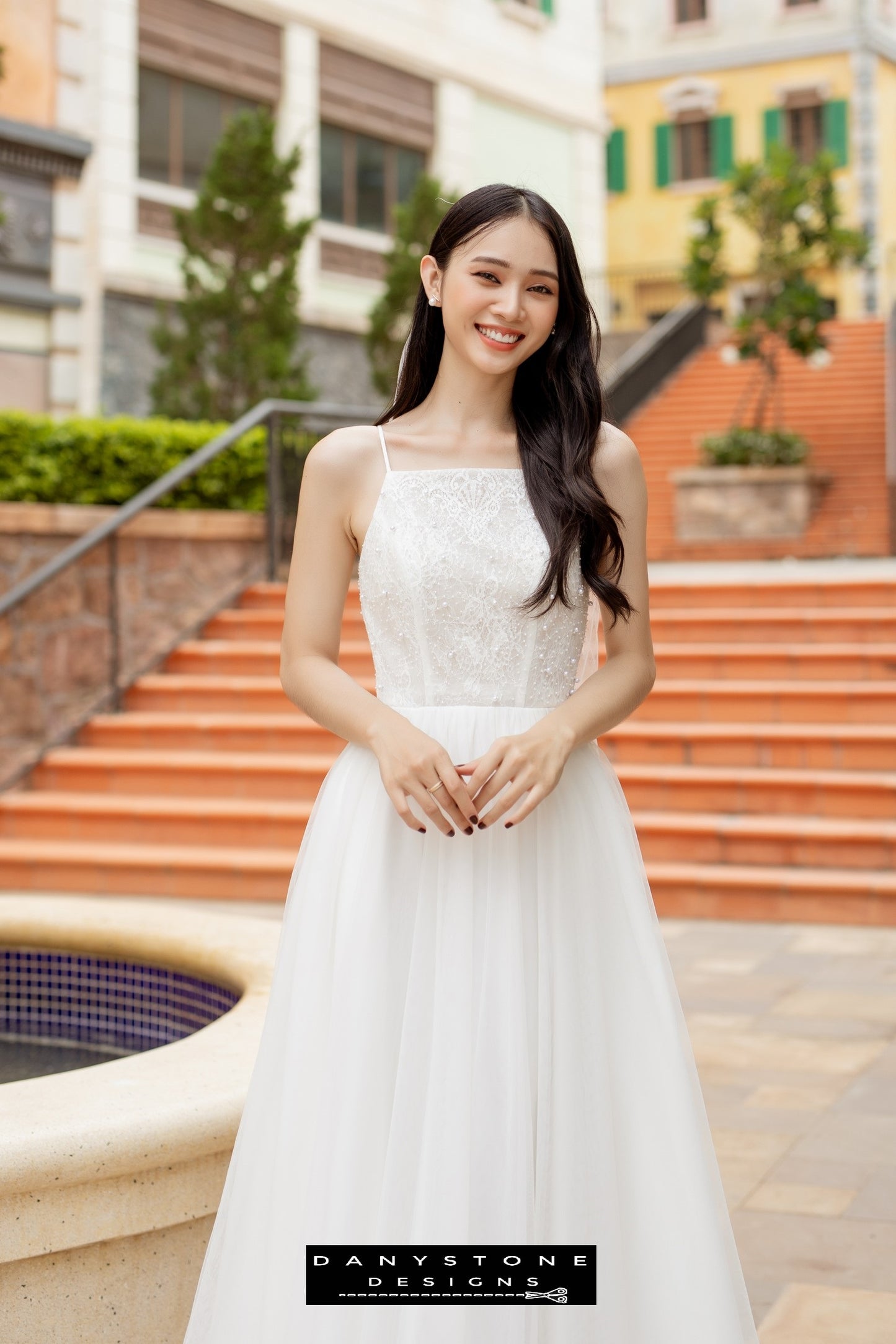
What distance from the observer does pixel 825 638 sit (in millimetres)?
9102

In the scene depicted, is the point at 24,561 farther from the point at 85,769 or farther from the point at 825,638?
the point at 825,638

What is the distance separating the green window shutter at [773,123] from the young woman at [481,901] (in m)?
29.2

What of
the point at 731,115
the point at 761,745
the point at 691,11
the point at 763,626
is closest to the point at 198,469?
the point at 763,626

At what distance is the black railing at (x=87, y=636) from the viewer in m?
8.91

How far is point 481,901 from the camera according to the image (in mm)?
2240

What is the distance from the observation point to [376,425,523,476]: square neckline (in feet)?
7.67

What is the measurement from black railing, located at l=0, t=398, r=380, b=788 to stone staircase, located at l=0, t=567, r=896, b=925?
4.5 inches

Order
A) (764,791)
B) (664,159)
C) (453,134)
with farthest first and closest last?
(664,159), (453,134), (764,791)

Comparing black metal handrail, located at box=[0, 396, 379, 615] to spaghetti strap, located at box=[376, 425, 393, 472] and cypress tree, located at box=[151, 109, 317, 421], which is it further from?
spaghetti strap, located at box=[376, 425, 393, 472]

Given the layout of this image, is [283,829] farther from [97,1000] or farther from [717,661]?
[97,1000]

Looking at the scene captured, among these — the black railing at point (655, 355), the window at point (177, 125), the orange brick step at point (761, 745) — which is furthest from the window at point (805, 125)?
the orange brick step at point (761, 745)

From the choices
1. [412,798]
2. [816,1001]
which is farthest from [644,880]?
[816,1001]

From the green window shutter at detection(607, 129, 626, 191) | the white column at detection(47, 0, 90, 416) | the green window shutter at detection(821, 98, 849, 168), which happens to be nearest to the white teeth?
the white column at detection(47, 0, 90, 416)

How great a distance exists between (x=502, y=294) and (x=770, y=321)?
49.9 ft
